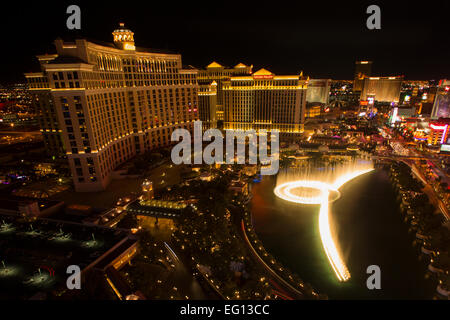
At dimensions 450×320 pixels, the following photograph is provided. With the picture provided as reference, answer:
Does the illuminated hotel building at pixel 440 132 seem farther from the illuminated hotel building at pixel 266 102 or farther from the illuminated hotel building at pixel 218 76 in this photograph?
the illuminated hotel building at pixel 218 76

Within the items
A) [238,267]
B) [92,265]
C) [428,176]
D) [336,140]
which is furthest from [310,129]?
[92,265]

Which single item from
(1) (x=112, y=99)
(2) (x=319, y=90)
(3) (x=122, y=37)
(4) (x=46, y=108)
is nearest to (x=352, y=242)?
(1) (x=112, y=99)

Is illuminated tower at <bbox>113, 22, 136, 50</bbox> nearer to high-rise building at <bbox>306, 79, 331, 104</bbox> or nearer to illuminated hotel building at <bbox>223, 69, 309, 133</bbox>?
illuminated hotel building at <bbox>223, 69, 309, 133</bbox>

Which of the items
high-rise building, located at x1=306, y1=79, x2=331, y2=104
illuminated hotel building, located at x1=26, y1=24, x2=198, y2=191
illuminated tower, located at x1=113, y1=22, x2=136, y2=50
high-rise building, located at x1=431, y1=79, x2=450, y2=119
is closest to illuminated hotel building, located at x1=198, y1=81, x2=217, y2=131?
illuminated hotel building, located at x1=26, y1=24, x2=198, y2=191

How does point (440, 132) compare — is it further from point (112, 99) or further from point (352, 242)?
point (112, 99)

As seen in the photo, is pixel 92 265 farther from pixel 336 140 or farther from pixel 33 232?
pixel 336 140

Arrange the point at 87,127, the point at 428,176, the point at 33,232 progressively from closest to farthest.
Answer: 1. the point at 33,232
2. the point at 87,127
3. the point at 428,176
